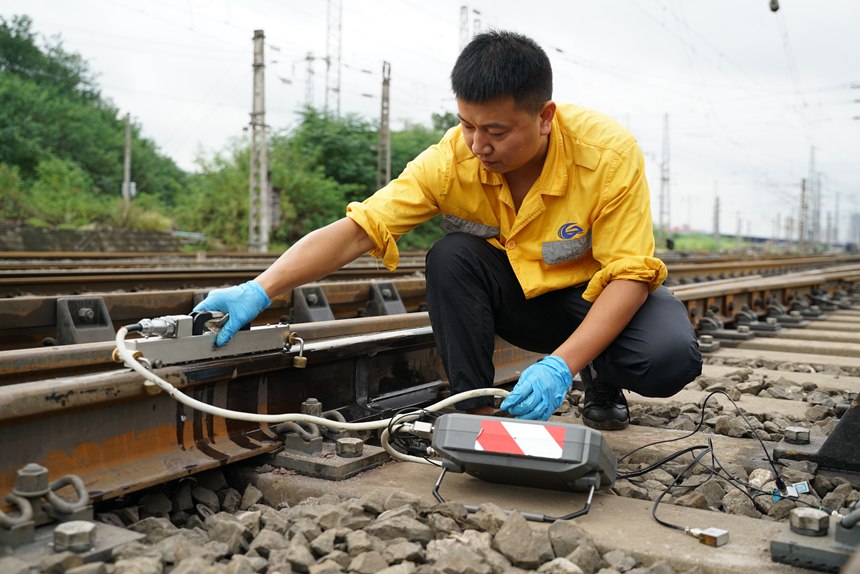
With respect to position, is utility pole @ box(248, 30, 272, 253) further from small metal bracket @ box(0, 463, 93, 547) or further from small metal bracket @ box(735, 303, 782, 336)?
small metal bracket @ box(0, 463, 93, 547)

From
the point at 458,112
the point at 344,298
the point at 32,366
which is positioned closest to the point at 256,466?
the point at 32,366

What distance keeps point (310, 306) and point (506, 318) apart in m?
1.80

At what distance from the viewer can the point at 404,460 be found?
2.57m

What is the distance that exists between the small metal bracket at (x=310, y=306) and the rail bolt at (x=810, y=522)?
304 centimetres

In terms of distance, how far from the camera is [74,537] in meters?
1.67

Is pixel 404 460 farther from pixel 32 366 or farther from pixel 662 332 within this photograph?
pixel 32 366

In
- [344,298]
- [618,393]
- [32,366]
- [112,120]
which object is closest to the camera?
[32,366]

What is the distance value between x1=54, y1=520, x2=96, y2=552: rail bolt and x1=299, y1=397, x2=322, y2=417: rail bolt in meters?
0.99

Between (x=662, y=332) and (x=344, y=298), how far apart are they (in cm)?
270

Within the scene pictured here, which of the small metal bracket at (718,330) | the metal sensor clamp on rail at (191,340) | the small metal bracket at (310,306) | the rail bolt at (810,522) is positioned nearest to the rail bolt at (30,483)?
the metal sensor clamp on rail at (191,340)

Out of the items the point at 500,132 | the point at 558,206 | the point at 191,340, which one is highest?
the point at 500,132

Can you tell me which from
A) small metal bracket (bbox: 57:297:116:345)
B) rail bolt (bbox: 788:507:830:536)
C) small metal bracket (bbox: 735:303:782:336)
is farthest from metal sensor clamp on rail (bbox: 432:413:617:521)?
small metal bracket (bbox: 735:303:782:336)

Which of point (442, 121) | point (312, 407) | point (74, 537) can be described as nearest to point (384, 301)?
point (312, 407)

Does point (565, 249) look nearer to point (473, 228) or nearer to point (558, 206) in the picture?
point (558, 206)
